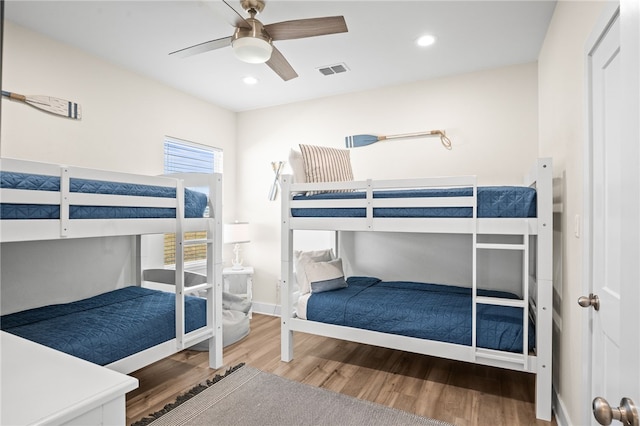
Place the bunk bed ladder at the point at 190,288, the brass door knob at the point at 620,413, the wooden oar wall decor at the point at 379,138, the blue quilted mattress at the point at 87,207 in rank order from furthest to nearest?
the wooden oar wall decor at the point at 379,138
the bunk bed ladder at the point at 190,288
the blue quilted mattress at the point at 87,207
the brass door knob at the point at 620,413

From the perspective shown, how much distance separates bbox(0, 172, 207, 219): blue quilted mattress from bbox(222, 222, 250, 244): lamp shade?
1.42 m

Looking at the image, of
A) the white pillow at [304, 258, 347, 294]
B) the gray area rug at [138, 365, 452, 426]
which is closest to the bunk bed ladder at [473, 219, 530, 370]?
the gray area rug at [138, 365, 452, 426]

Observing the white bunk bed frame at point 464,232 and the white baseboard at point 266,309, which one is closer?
the white bunk bed frame at point 464,232

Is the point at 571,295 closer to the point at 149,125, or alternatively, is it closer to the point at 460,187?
the point at 460,187

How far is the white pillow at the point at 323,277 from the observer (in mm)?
3059

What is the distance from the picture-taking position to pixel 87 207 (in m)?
1.93

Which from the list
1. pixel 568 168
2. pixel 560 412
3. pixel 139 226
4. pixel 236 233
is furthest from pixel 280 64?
pixel 560 412

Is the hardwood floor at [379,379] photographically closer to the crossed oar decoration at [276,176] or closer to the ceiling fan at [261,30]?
the crossed oar decoration at [276,176]

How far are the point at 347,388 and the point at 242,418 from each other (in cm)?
78

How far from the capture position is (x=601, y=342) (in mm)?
1474

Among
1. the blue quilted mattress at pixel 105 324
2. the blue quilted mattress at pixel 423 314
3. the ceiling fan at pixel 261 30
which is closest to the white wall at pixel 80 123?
the blue quilted mattress at pixel 105 324

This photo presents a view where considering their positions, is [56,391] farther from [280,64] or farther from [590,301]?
[280,64]

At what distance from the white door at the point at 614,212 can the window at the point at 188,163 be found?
360 centimetres

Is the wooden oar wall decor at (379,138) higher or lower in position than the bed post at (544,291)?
higher
